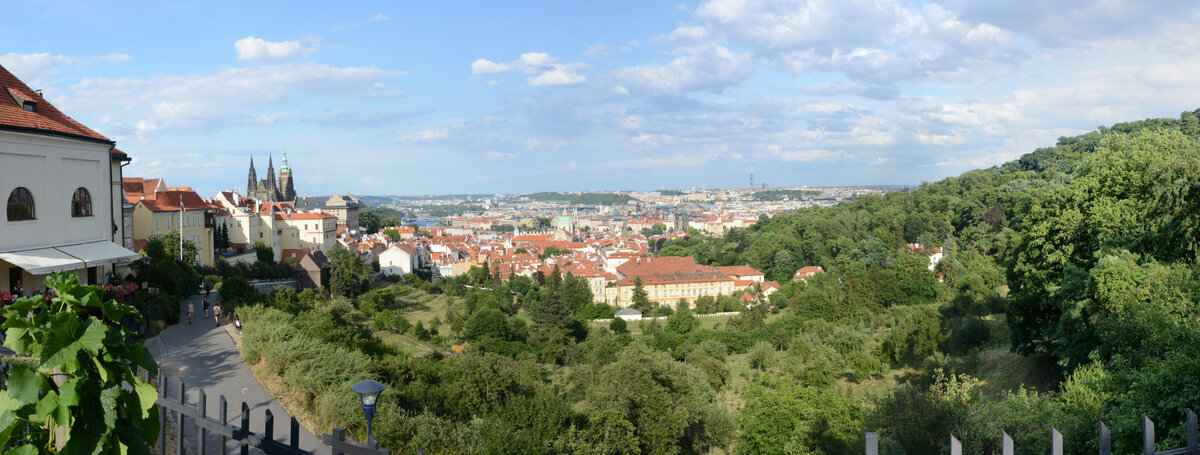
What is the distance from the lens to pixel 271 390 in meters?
10.0

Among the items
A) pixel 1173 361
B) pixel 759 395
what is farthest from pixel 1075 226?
pixel 1173 361

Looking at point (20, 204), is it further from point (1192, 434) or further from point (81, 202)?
point (1192, 434)

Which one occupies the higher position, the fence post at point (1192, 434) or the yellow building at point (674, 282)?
the fence post at point (1192, 434)

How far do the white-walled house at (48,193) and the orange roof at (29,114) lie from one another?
0.05 feet

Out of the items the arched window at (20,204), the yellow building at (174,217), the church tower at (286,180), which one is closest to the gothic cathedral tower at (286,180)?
the church tower at (286,180)

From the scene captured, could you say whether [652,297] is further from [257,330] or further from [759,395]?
[257,330]

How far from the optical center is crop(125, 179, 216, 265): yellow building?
85.8ft

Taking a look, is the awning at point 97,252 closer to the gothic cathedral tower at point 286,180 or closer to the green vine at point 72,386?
the green vine at point 72,386

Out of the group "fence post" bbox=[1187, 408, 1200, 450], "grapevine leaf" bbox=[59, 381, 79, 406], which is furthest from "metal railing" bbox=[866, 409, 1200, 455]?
"grapevine leaf" bbox=[59, 381, 79, 406]

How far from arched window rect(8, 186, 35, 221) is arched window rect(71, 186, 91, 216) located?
3.36ft

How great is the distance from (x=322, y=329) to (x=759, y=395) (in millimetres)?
13322

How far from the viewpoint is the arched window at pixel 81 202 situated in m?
13.8

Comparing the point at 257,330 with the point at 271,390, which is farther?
the point at 257,330

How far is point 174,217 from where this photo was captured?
2748cm
